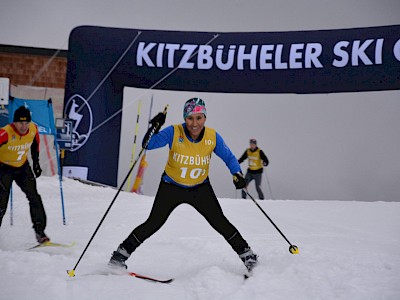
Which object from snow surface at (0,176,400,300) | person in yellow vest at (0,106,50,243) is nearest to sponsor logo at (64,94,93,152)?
snow surface at (0,176,400,300)

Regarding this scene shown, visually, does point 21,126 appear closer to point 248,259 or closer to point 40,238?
point 40,238

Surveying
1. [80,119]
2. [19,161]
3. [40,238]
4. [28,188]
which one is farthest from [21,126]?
[80,119]

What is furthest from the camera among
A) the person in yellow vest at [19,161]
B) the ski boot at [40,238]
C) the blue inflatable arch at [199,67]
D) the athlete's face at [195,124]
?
the blue inflatable arch at [199,67]

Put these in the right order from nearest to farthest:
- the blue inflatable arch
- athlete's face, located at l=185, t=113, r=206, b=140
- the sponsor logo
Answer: athlete's face, located at l=185, t=113, r=206, b=140
the blue inflatable arch
the sponsor logo

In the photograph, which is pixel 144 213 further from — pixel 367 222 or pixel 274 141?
pixel 274 141

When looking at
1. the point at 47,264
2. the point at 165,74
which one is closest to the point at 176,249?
the point at 47,264

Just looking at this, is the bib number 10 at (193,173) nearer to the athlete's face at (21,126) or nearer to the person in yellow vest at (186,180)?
the person in yellow vest at (186,180)

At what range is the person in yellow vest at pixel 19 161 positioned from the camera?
4.35 metres

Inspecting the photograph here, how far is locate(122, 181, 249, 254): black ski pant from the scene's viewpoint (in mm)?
3334

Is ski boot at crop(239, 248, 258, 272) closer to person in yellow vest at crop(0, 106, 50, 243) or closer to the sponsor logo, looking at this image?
person in yellow vest at crop(0, 106, 50, 243)

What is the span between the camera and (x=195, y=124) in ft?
10.7

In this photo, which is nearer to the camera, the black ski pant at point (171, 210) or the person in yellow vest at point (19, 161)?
the black ski pant at point (171, 210)

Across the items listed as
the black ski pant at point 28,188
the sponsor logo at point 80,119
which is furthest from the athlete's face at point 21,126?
the sponsor logo at point 80,119

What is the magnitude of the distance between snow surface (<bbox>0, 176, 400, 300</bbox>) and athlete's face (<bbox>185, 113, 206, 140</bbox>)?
940mm
